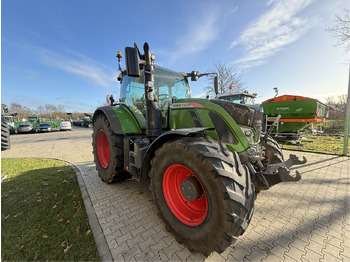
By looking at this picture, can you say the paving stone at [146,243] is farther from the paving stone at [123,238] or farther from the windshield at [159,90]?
the windshield at [159,90]

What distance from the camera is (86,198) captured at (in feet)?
10.3

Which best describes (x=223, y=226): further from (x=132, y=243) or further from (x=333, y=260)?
(x=333, y=260)

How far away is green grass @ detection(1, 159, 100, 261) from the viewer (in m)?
1.93

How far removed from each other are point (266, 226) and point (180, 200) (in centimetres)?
131

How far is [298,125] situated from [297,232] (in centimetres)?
794

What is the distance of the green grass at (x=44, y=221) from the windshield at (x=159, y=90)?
6.59 feet

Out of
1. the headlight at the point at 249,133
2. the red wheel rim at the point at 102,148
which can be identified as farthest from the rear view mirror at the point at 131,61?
the red wheel rim at the point at 102,148

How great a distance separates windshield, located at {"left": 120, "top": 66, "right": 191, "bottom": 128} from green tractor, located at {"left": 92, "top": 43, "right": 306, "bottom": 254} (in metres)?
0.02

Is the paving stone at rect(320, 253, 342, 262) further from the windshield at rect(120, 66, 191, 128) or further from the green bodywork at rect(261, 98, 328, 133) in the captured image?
the green bodywork at rect(261, 98, 328, 133)

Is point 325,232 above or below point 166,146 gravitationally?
below

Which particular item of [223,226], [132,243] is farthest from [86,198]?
[223,226]

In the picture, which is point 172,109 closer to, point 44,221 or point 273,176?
point 273,176

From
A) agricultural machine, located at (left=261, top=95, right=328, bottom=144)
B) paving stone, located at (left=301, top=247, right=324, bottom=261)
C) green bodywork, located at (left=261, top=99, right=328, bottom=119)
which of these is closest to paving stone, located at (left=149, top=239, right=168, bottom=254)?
paving stone, located at (left=301, top=247, right=324, bottom=261)

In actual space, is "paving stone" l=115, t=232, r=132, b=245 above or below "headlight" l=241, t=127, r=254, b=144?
below
